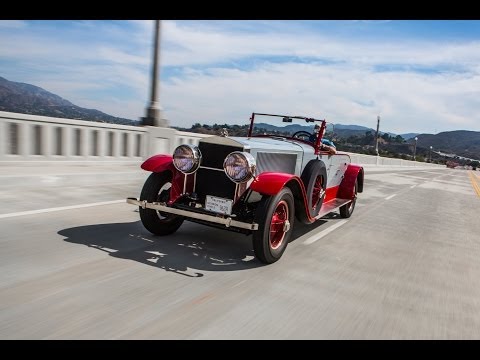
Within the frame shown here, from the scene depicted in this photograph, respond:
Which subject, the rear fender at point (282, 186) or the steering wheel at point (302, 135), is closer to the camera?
the rear fender at point (282, 186)

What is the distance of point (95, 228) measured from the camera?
16.3 feet

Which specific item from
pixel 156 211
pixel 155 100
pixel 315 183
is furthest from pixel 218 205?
pixel 155 100

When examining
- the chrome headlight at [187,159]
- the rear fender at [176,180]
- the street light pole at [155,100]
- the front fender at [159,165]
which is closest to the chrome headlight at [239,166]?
the chrome headlight at [187,159]

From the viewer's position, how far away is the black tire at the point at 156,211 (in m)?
4.73

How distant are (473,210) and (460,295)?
773 centimetres

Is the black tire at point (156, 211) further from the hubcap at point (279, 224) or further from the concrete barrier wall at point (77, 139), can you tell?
the concrete barrier wall at point (77, 139)

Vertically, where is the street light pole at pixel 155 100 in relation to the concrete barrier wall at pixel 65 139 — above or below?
above

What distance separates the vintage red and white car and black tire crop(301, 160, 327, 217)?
13mm

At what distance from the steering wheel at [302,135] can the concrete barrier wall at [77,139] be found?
4.63m

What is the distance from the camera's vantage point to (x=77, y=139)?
862 centimetres

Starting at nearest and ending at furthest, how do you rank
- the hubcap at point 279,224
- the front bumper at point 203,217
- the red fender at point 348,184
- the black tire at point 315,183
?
the front bumper at point 203,217
the hubcap at point 279,224
the black tire at point 315,183
the red fender at point 348,184

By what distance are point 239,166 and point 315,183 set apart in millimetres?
1806

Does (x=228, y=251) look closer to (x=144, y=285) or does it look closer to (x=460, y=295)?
(x=144, y=285)
